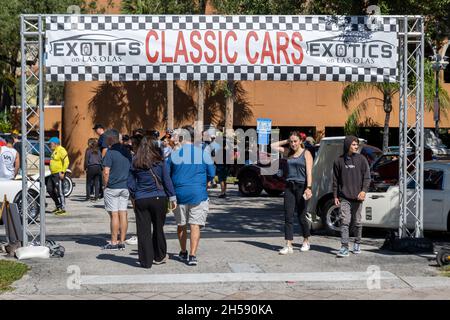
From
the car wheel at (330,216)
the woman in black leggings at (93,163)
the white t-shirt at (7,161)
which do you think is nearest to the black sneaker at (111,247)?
the car wheel at (330,216)

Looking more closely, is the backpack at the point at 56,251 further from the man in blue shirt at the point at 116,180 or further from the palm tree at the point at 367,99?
the palm tree at the point at 367,99

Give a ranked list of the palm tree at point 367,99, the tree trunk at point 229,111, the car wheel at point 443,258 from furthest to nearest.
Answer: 1. the tree trunk at point 229,111
2. the palm tree at point 367,99
3. the car wheel at point 443,258

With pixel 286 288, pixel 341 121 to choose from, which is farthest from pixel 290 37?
pixel 341 121

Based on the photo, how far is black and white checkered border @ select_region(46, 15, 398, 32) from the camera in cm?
1166

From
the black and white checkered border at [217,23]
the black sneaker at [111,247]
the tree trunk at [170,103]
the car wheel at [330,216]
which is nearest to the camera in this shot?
the black and white checkered border at [217,23]

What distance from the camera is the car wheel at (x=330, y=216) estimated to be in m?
14.0

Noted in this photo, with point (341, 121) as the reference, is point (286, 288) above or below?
below

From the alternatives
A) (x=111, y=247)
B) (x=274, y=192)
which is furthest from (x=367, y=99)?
(x=111, y=247)

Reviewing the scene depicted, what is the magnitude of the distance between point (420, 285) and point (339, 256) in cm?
205

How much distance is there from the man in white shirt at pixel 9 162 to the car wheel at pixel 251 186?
898 cm

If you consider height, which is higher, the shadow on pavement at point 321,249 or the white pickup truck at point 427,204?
the white pickup truck at point 427,204

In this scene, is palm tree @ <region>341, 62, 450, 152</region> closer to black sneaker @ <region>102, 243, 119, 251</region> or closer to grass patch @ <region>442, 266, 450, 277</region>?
black sneaker @ <region>102, 243, 119, 251</region>
